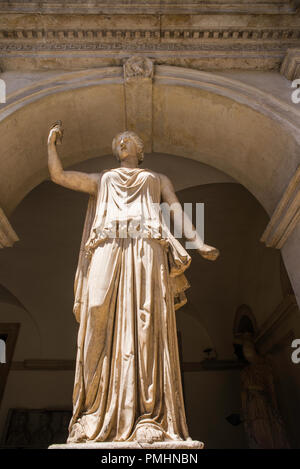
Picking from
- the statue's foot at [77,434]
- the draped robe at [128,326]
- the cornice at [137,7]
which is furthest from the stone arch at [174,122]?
the statue's foot at [77,434]

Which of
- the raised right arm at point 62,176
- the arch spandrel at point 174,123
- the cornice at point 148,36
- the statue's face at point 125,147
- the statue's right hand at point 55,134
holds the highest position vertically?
the cornice at point 148,36

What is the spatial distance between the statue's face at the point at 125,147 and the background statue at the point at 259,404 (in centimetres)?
408

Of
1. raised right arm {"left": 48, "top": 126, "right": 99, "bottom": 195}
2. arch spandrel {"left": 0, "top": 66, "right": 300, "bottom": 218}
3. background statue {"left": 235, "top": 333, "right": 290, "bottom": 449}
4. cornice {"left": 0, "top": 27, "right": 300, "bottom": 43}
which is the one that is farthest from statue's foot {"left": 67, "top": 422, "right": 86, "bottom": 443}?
background statue {"left": 235, "top": 333, "right": 290, "bottom": 449}

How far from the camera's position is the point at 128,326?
1977 millimetres

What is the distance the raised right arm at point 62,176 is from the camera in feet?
9.18

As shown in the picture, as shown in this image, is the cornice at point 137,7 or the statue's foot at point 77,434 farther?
the cornice at point 137,7

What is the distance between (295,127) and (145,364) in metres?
2.32

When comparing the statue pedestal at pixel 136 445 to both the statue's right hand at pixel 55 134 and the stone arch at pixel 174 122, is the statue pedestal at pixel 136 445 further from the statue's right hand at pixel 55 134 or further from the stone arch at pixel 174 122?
the stone arch at pixel 174 122

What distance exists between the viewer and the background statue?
4.75m

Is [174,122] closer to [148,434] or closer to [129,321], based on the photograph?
[129,321]

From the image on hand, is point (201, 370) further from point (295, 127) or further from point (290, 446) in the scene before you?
point (295, 127)

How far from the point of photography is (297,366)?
4891 millimetres

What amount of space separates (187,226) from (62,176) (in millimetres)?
1085

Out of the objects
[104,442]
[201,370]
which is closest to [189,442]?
[104,442]
